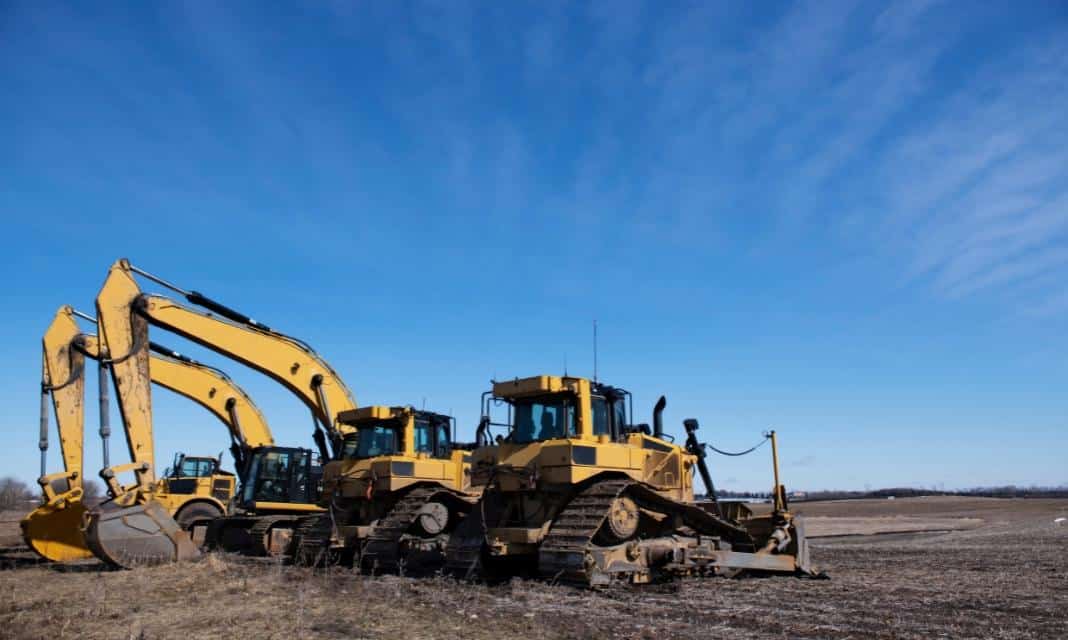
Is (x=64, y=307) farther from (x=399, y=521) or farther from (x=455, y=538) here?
(x=455, y=538)

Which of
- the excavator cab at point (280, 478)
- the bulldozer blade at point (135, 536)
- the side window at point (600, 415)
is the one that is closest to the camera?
the side window at point (600, 415)

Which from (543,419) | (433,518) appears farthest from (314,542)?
(543,419)

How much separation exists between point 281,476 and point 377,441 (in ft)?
15.2

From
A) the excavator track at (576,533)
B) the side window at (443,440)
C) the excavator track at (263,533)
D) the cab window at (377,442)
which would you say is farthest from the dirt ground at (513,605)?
the side window at (443,440)

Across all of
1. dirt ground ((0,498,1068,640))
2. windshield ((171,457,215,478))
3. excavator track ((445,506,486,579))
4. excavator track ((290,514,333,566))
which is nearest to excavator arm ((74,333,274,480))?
windshield ((171,457,215,478))

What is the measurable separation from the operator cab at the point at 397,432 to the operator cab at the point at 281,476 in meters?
3.20

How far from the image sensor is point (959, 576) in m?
14.7

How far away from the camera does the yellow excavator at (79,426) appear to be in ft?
55.8

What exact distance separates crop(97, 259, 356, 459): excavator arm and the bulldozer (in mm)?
7014

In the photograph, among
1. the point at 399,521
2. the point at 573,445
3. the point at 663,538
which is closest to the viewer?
the point at 573,445

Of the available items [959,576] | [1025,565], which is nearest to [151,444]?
[959,576]

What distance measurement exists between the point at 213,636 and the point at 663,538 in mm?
8247

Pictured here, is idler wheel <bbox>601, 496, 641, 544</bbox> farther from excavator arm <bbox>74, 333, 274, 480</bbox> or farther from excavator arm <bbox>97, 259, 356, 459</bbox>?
excavator arm <bbox>74, 333, 274, 480</bbox>

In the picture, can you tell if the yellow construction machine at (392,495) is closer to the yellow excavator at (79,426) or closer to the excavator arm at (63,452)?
the yellow excavator at (79,426)
